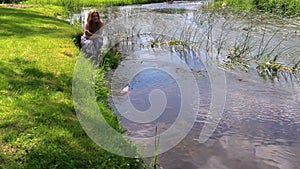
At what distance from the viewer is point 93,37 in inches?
452

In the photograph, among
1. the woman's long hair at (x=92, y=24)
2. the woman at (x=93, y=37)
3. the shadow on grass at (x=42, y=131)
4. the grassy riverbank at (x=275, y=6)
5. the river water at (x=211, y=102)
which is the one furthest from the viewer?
the grassy riverbank at (x=275, y=6)

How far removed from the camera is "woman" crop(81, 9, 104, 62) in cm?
1145

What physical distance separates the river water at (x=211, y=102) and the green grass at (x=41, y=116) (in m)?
1.34

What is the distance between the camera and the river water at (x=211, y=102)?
671 centimetres

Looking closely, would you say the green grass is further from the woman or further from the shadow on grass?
the woman

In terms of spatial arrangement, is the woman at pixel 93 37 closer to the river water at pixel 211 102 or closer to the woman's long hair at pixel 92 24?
the woman's long hair at pixel 92 24

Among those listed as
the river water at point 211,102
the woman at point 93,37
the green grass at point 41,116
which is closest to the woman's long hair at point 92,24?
the woman at point 93,37

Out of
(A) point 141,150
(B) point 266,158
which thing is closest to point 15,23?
(A) point 141,150

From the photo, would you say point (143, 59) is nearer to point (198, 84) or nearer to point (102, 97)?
point (198, 84)

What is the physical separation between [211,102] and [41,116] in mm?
5090

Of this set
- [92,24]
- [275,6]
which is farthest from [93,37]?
[275,6]

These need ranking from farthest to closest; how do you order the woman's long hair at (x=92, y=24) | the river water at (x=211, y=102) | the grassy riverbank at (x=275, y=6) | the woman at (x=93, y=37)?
the grassy riverbank at (x=275, y=6) → the woman's long hair at (x=92, y=24) → the woman at (x=93, y=37) → the river water at (x=211, y=102)

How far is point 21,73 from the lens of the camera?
8.09m

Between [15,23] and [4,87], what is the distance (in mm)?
8669
